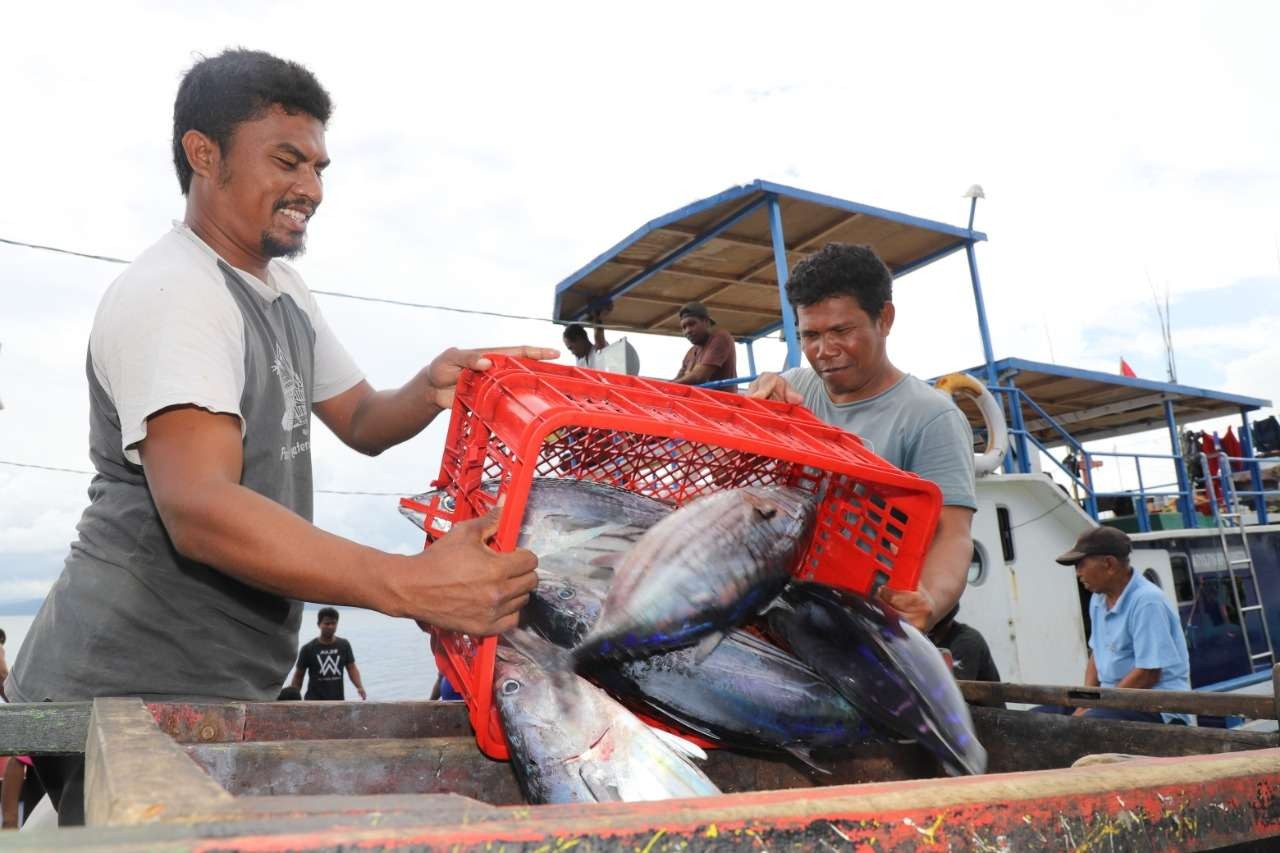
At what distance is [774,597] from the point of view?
2.08 meters

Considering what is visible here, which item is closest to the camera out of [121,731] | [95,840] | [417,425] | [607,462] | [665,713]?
[95,840]

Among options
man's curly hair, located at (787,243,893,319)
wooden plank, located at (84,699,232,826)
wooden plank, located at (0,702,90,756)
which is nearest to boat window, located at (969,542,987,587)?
man's curly hair, located at (787,243,893,319)

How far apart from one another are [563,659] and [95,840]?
112cm

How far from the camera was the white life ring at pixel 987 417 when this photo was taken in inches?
337

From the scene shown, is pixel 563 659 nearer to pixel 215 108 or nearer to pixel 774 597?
pixel 774 597

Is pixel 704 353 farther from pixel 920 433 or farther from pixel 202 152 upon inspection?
pixel 202 152

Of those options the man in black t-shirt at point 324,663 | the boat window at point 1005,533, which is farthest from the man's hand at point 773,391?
the man in black t-shirt at point 324,663

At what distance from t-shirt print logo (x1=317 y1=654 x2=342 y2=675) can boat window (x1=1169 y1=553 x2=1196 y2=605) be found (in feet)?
35.0

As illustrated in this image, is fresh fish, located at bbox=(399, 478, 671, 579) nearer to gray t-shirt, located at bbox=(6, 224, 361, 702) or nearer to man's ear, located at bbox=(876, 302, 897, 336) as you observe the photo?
gray t-shirt, located at bbox=(6, 224, 361, 702)

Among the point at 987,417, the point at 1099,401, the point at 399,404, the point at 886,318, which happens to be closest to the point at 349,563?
the point at 399,404

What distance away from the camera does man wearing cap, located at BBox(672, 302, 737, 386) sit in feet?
25.8

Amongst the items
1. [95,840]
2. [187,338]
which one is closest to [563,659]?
[187,338]

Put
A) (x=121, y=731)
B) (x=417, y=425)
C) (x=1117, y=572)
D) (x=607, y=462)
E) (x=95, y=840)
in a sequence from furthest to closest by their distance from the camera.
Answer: (x=1117, y=572)
(x=417, y=425)
(x=607, y=462)
(x=121, y=731)
(x=95, y=840)

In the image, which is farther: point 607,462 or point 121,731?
point 607,462
